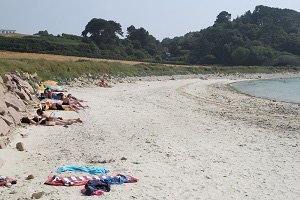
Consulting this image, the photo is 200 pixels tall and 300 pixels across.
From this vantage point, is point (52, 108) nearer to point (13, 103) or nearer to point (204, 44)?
point (13, 103)

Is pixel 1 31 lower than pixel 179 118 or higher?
higher

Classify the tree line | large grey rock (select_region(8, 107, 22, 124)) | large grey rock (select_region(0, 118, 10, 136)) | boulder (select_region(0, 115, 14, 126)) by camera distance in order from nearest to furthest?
large grey rock (select_region(0, 118, 10, 136))
boulder (select_region(0, 115, 14, 126))
large grey rock (select_region(8, 107, 22, 124))
the tree line

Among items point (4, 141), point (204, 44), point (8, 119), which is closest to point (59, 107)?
point (8, 119)

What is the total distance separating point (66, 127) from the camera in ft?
49.4

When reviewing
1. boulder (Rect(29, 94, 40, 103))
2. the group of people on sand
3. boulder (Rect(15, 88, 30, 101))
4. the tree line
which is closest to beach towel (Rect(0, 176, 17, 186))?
the group of people on sand

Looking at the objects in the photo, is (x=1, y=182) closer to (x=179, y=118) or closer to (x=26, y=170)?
(x=26, y=170)

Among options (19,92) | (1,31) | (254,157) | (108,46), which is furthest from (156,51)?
(254,157)

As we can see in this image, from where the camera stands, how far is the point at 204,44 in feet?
397

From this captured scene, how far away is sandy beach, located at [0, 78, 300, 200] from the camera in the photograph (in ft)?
27.9

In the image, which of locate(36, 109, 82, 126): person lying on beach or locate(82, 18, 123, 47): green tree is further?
locate(82, 18, 123, 47): green tree

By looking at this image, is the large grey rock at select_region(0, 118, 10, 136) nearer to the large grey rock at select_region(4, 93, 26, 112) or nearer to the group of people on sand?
the group of people on sand

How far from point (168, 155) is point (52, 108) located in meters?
9.50

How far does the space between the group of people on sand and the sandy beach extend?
0.57 m

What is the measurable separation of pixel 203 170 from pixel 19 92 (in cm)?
1305
